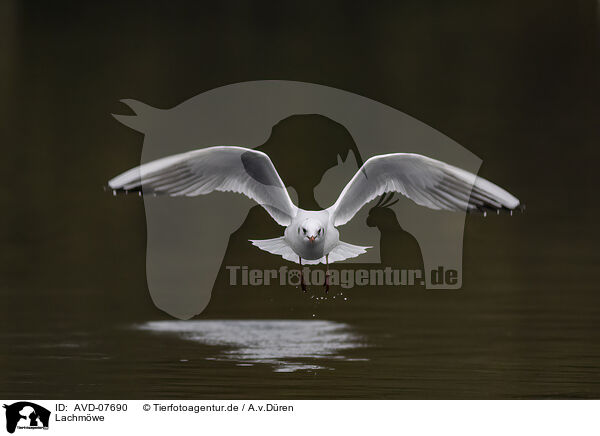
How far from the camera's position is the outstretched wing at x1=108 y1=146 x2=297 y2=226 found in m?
4.59

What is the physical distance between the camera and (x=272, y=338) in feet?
16.7

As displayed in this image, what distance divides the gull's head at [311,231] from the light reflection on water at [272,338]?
481 mm

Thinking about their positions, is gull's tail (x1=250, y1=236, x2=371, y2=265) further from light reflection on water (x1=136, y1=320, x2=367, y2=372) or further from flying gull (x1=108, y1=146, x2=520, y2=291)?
light reflection on water (x1=136, y1=320, x2=367, y2=372)

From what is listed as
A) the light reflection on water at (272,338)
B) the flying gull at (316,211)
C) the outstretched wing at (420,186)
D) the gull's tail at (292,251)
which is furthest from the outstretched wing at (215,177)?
the light reflection on water at (272,338)

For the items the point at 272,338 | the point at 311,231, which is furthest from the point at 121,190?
the point at 272,338

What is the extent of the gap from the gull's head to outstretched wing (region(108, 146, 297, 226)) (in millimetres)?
175

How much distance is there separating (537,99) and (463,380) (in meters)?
8.99

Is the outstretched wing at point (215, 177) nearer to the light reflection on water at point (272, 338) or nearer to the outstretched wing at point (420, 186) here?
the outstretched wing at point (420, 186)

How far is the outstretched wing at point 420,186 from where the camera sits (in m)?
4.65

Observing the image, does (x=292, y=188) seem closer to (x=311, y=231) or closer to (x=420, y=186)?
(x=420, y=186)

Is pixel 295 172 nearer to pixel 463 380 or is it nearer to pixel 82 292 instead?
pixel 82 292

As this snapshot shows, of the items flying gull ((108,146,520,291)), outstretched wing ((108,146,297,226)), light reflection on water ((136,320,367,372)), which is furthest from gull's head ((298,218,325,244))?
light reflection on water ((136,320,367,372))
